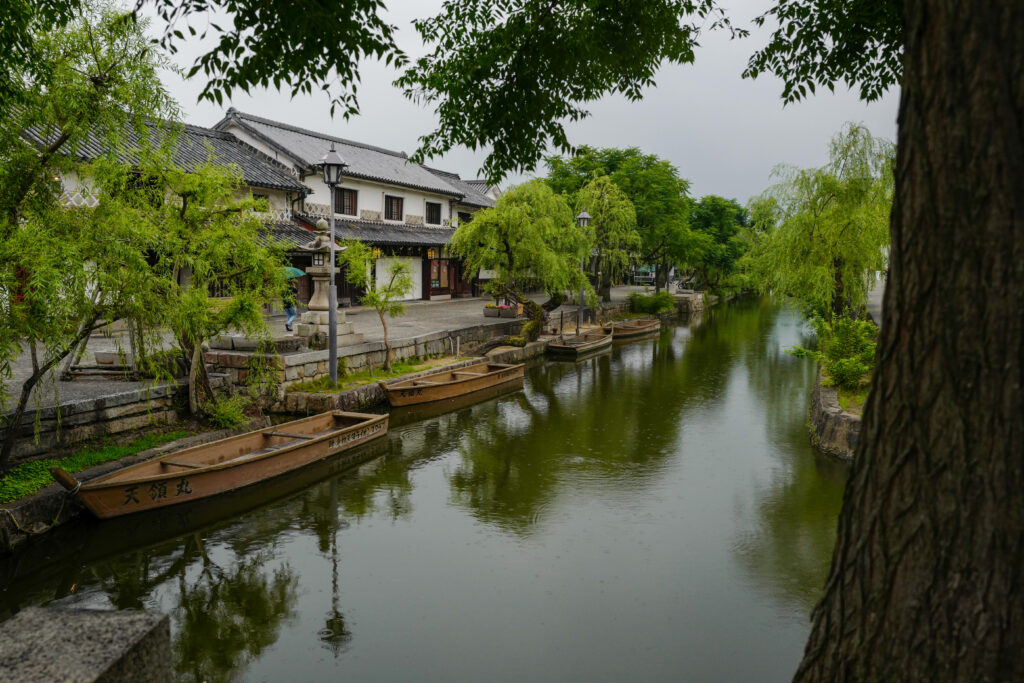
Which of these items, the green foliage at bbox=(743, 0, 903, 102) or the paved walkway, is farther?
the paved walkway

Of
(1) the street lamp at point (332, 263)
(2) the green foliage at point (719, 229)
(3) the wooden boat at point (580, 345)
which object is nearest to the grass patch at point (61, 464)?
(1) the street lamp at point (332, 263)

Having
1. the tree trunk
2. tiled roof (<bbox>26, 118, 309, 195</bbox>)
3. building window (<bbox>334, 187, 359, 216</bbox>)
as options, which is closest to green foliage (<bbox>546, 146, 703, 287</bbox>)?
building window (<bbox>334, 187, 359, 216</bbox>)

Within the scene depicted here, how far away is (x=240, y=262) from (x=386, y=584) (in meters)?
5.82

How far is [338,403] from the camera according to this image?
1425cm

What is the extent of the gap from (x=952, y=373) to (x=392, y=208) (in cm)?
2970

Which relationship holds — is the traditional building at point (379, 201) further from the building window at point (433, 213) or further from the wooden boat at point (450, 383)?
the wooden boat at point (450, 383)

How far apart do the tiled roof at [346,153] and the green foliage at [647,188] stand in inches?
228

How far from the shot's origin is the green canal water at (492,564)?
6.14m

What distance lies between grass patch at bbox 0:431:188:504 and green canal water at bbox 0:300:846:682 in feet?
2.38

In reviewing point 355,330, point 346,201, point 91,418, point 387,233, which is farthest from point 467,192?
point 91,418

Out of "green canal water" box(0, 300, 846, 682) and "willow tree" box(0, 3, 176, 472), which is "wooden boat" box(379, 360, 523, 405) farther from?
"willow tree" box(0, 3, 176, 472)

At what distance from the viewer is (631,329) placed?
96.2 ft

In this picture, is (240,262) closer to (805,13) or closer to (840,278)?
(805,13)

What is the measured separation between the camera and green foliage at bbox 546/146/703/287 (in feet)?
109
